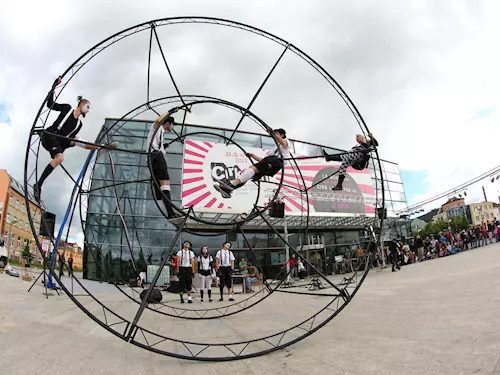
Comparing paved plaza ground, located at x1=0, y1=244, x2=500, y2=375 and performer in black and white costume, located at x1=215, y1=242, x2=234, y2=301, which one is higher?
performer in black and white costume, located at x1=215, y1=242, x2=234, y2=301

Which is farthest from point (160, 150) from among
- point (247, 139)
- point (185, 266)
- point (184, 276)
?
point (247, 139)

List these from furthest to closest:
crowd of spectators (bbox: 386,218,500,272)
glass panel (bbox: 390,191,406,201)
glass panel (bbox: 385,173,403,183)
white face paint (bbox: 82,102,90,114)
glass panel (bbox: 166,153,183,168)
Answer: glass panel (bbox: 385,173,403,183) < glass panel (bbox: 390,191,406,201) < glass panel (bbox: 166,153,183,168) < crowd of spectators (bbox: 386,218,500,272) < white face paint (bbox: 82,102,90,114)

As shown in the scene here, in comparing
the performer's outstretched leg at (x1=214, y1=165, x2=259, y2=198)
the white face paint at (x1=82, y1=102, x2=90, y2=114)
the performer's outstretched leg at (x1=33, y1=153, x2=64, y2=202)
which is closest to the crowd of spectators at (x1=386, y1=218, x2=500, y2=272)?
the performer's outstretched leg at (x1=214, y1=165, x2=259, y2=198)

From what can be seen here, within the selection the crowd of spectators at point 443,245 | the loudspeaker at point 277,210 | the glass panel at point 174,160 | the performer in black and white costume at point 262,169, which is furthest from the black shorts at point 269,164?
the crowd of spectators at point 443,245

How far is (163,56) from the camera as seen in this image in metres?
4.66

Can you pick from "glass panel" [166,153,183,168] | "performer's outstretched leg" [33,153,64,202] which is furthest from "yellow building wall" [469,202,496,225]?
"performer's outstretched leg" [33,153,64,202]

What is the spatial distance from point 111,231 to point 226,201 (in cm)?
706

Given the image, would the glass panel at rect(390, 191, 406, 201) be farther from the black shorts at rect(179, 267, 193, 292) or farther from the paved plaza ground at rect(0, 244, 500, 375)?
the paved plaza ground at rect(0, 244, 500, 375)

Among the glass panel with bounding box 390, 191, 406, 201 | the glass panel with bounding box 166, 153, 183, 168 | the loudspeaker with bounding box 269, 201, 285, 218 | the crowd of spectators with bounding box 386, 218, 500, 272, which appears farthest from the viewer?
the glass panel with bounding box 390, 191, 406, 201

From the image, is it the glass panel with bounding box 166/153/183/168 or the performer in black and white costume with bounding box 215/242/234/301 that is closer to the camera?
the performer in black and white costume with bounding box 215/242/234/301

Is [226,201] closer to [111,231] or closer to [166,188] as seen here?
[111,231]

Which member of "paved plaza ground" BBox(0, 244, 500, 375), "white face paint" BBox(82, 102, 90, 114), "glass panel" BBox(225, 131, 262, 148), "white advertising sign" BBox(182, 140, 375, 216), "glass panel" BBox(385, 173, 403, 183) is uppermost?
"glass panel" BBox(225, 131, 262, 148)

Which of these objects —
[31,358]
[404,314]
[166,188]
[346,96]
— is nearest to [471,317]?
[404,314]

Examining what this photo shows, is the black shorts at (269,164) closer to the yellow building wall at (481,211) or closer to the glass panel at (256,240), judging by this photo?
the glass panel at (256,240)
